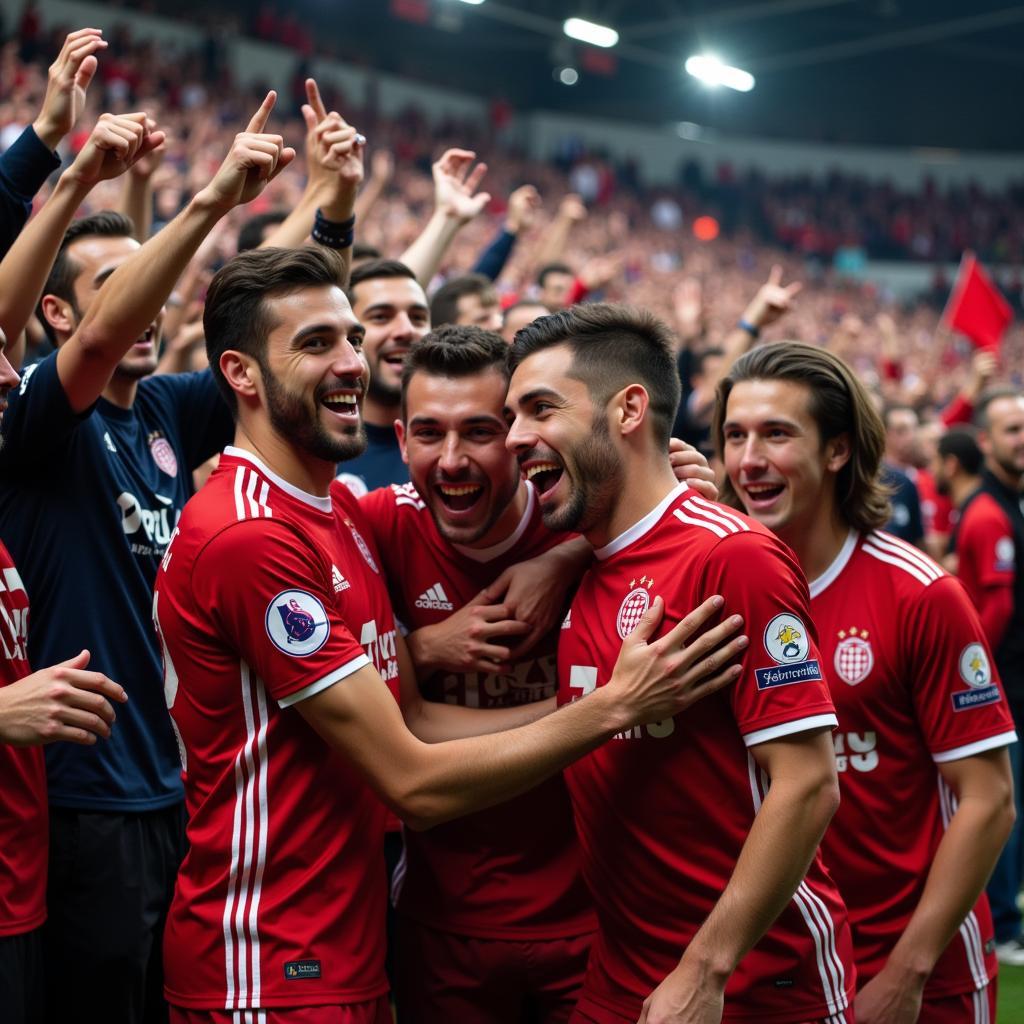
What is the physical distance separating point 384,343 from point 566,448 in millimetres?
2024

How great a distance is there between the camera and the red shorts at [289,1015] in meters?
2.66

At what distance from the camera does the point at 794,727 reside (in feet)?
8.23

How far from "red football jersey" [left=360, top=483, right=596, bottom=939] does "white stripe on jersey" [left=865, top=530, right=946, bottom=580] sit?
0.81 meters

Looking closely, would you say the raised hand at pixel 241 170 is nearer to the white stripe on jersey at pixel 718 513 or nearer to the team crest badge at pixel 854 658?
the white stripe on jersey at pixel 718 513

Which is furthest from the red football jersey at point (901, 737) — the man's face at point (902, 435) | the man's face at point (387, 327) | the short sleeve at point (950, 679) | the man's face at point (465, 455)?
the man's face at point (902, 435)

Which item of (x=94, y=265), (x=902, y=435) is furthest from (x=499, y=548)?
(x=902, y=435)

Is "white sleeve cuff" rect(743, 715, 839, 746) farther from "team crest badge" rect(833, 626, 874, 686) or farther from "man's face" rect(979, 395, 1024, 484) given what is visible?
"man's face" rect(979, 395, 1024, 484)

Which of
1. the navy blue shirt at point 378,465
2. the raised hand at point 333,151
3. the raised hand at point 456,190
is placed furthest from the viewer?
the raised hand at point 456,190

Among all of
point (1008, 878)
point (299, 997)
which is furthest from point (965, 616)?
point (1008, 878)

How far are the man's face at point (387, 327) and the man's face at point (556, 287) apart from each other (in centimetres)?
303

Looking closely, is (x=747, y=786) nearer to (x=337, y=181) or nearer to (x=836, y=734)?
(x=836, y=734)

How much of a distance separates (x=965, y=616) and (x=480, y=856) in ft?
4.34

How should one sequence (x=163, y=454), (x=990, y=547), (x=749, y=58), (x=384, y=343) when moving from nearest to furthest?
(x=163, y=454)
(x=384, y=343)
(x=990, y=547)
(x=749, y=58)

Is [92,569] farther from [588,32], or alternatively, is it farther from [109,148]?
[588,32]
